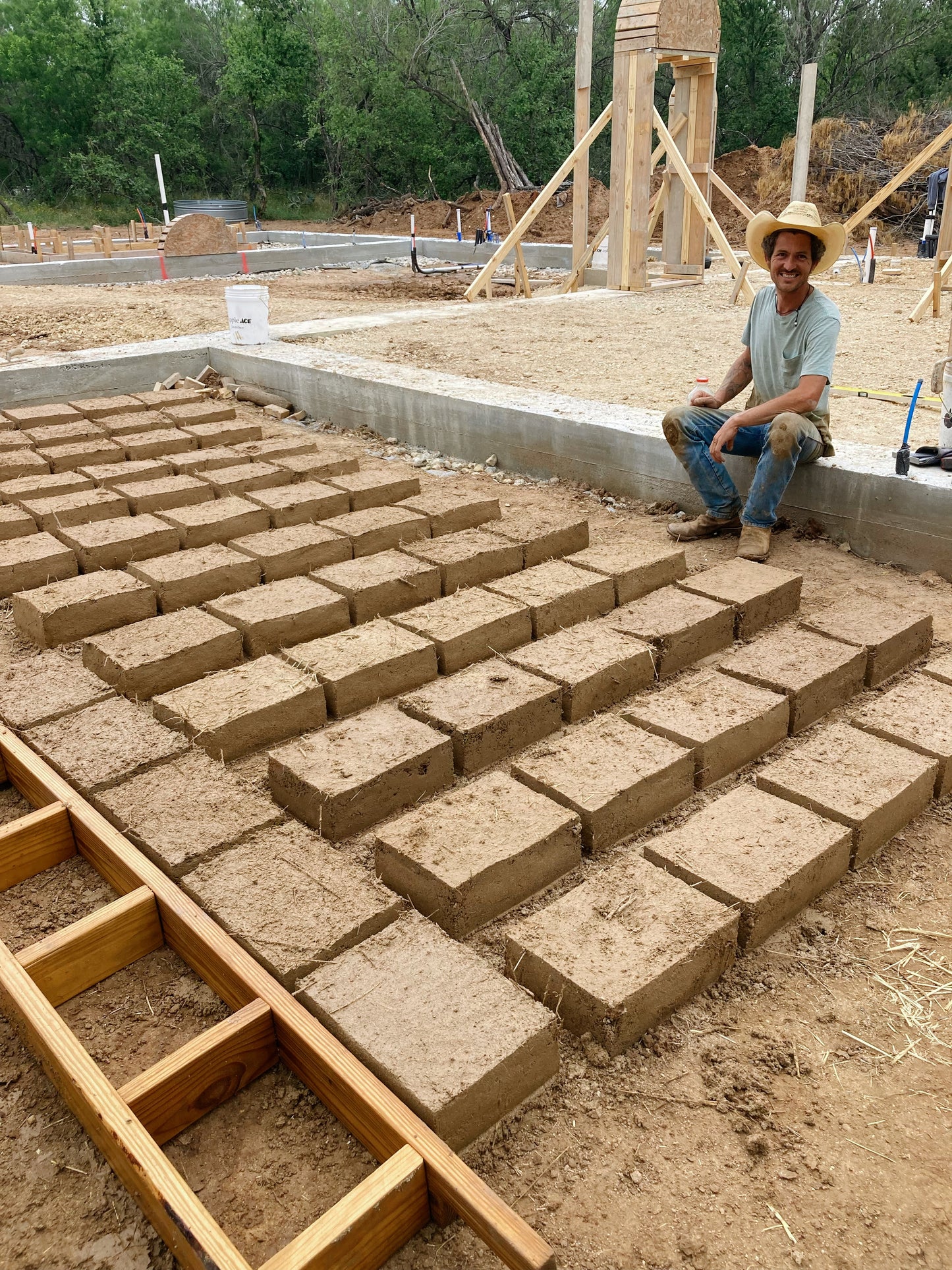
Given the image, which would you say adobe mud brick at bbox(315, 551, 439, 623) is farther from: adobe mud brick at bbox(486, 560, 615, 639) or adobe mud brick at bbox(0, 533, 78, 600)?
adobe mud brick at bbox(0, 533, 78, 600)

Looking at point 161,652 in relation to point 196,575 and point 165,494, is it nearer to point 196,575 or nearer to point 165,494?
point 196,575

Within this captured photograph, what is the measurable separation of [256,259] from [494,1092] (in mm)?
19850

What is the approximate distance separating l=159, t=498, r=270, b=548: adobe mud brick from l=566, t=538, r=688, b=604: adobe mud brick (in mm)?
1631

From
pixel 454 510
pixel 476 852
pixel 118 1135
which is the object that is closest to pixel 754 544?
pixel 454 510

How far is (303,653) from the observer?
354 cm

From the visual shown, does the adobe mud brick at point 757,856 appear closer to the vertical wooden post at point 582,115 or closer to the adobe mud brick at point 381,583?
the adobe mud brick at point 381,583

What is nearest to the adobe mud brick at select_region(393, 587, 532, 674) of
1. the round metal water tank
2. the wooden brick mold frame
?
the wooden brick mold frame

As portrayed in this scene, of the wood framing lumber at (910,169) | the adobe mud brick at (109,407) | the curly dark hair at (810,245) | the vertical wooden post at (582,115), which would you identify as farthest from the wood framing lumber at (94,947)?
the vertical wooden post at (582,115)

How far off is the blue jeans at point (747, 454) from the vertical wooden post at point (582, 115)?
8.16 m

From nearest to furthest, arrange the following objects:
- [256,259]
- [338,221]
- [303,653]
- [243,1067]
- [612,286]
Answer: [243,1067] → [303,653] → [612,286] → [256,259] → [338,221]

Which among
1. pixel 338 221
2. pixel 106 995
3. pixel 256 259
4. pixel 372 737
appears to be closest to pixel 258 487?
pixel 372 737

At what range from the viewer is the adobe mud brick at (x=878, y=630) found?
12.0ft

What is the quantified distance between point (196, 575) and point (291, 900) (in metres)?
2.13

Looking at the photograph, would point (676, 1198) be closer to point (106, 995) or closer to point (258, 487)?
point (106, 995)
